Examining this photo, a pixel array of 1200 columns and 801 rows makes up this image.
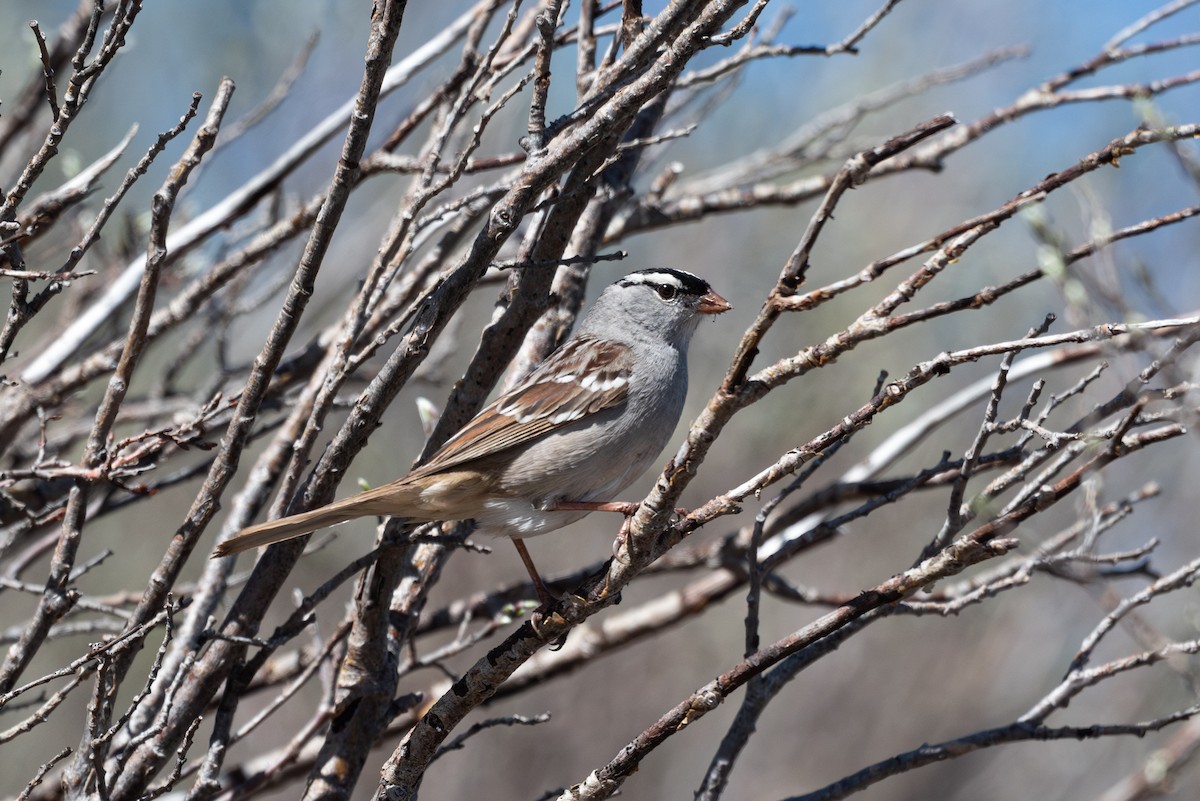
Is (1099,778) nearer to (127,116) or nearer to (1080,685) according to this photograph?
(1080,685)

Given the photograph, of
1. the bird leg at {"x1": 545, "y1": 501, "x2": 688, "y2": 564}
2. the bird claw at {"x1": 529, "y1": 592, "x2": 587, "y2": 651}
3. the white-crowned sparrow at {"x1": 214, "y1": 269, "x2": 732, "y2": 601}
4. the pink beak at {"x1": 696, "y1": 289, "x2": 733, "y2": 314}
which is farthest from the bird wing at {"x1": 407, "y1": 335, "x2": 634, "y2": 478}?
the bird claw at {"x1": 529, "y1": 592, "x2": 587, "y2": 651}

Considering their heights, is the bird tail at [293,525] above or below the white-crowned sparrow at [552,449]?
below

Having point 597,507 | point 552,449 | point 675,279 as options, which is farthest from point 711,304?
point 597,507

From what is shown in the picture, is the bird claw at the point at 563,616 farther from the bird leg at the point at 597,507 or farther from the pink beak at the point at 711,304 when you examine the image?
the pink beak at the point at 711,304

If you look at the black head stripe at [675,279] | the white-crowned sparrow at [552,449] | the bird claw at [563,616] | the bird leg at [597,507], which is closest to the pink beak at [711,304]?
the black head stripe at [675,279]

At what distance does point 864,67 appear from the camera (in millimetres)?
11227

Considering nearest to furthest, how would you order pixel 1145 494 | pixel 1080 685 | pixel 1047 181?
pixel 1047 181
pixel 1080 685
pixel 1145 494

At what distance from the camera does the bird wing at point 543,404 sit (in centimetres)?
381

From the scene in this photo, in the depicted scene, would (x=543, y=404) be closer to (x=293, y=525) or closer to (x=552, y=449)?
(x=552, y=449)

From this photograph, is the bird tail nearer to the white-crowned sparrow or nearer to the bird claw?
the white-crowned sparrow

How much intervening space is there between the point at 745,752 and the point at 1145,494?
26.1ft

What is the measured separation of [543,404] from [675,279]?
42.3 inches

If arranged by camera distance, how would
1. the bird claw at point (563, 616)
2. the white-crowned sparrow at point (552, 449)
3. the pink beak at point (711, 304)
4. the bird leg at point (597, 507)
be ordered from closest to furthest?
1. the bird claw at point (563, 616)
2. the bird leg at point (597, 507)
3. the white-crowned sparrow at point (552, 449)
4. the pink beak at point (711, 304)

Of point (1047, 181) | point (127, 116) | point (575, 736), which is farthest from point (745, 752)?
point (1047, 181)
